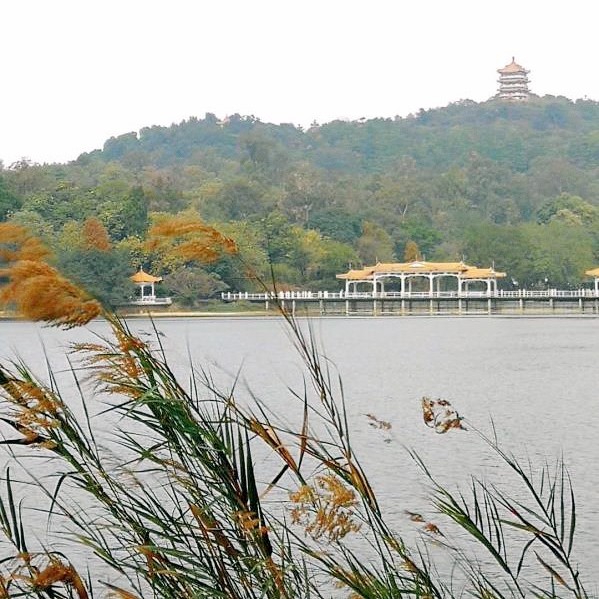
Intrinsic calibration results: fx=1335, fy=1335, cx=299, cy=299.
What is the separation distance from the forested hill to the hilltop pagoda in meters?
27.0

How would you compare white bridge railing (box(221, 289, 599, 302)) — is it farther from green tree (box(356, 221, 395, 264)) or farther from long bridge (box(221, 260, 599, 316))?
green tree (box(356, 221, 395, 264))

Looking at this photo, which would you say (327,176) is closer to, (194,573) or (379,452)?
(379,452)

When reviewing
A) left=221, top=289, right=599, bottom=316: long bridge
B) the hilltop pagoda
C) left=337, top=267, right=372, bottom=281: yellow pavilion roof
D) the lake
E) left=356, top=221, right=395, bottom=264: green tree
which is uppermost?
the hilltop pagoda

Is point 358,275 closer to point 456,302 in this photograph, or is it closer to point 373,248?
point 373,248

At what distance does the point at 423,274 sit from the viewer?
74312mm

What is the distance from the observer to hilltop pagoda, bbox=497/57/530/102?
158 meters

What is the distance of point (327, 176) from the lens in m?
102

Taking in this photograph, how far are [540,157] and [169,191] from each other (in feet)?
153

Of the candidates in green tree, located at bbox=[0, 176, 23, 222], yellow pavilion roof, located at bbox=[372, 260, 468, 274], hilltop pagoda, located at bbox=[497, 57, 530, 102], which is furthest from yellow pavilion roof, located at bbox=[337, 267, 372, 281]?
hilltop pagoda, located at bbox=[497, 57, 530, 102]

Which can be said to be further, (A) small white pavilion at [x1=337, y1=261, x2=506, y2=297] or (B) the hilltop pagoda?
(B) the hilltop pagoda

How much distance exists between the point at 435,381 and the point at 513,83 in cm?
12964

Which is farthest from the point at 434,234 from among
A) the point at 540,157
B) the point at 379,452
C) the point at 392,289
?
the point at 379,452

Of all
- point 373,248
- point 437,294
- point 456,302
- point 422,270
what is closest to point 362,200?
point 373,248

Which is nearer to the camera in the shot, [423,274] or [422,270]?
[422,270]
